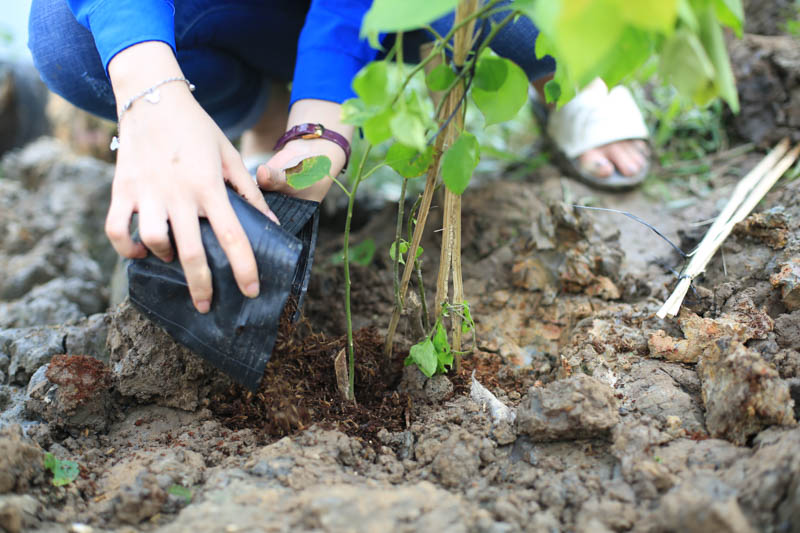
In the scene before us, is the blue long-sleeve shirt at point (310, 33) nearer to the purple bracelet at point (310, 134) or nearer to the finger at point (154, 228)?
the purple bracelet at point (310, 134)

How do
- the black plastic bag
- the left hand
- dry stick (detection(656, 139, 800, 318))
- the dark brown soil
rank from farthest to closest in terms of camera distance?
dry stick (detection(656, 139, 800, 318)) < the left hand < the dark brown soil < the black plastic bag

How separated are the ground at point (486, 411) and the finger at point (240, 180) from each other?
0.28 m

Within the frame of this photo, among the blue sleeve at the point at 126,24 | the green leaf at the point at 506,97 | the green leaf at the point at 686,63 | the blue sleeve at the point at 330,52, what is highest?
the blue sleeve at the point at 126,24

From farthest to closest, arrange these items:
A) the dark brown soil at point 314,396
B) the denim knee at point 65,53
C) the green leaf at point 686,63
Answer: the denim knee at point 65,53 → the dark brown soil at point 314,396 → the green leaf at point 686,63

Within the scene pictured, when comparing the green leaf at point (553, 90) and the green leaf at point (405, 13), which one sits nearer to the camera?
the green leaf at point (405, 13)

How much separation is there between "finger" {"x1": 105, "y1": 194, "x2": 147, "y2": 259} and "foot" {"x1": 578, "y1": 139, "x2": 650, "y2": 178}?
1744 mm

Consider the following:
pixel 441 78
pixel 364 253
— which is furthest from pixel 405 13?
pixel 364 253

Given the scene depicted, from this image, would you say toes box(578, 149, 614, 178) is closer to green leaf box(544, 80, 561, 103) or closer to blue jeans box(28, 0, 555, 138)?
blue jeans box(28, 0, 555, 138)

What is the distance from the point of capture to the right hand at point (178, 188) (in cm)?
103

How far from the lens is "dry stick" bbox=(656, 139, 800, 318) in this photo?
1.41 m

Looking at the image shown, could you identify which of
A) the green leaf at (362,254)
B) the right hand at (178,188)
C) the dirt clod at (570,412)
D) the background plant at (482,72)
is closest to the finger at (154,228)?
the right hand at (178,188)

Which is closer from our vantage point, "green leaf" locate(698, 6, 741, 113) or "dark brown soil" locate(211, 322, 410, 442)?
"green leaf" locate(698, 6, 741, 113)

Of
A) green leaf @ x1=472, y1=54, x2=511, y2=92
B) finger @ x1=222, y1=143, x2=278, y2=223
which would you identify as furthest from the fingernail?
green leaf @ x1=472, y1=54, x2=511, y2=92

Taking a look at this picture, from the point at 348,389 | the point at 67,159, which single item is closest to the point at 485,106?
the point at 348,389
